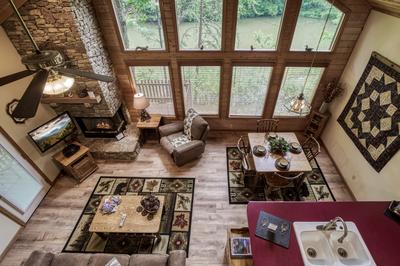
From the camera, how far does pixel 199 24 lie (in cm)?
420

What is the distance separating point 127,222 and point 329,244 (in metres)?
2.84

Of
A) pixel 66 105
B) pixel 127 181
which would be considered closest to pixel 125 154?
pixel 127 181

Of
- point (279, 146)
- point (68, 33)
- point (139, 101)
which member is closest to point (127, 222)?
point (139, 101)

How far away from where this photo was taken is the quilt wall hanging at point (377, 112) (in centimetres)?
333

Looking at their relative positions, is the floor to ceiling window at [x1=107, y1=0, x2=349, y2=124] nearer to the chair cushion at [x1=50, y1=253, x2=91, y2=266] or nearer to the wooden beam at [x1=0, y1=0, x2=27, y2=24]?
the wooden beam at [x1=0, y1=0, x2=27, y2=24]

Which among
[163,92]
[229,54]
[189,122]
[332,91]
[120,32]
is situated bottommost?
[189,122]

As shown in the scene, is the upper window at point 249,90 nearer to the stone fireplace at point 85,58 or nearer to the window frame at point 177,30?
the window frame at point 177,30

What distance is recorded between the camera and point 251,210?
8.93 feet

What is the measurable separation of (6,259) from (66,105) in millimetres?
3023

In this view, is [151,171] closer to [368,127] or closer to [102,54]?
[102,54]

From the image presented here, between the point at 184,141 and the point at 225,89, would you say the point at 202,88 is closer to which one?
the point at 225,89

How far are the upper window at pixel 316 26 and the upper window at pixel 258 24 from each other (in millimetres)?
393

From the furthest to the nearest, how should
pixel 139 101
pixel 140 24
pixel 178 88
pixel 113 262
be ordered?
pixel 178 88 < pixel 139 101 < pixel 140 24 < pixel 113 262

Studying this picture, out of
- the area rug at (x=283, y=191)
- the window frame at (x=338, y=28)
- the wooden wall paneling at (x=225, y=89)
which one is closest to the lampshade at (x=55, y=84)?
the wooden wall paneling at (x=225, y=89)
